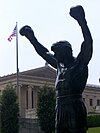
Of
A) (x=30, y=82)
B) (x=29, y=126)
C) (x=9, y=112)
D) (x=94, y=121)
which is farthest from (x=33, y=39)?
(x=30, y=82)

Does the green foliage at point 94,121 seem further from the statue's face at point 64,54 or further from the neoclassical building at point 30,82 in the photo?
the statue's face at point 64,54

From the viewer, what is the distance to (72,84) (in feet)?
16.9

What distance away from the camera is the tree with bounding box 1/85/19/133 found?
137ft

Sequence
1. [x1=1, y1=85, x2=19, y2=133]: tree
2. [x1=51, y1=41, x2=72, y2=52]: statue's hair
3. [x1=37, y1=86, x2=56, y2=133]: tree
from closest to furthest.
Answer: [x1=51, y1=41, x2=72, y2=52]: statue's hair → [x1=37, y1=86, x2=56, y2=133]: tree → [x1=1, y1=85, x2=19, y2=133]: tree

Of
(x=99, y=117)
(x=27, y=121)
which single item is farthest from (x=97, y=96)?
(x=27, y=121)

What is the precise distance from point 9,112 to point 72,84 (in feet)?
122

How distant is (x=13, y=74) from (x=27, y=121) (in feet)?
78.4

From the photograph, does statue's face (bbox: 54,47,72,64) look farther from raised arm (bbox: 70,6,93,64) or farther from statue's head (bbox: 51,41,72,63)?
raised arm (bbox: 70,6,93,64)

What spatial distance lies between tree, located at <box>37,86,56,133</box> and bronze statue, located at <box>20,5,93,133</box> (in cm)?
3530

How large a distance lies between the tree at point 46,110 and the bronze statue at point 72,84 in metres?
35.3

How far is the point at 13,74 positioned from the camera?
232 ft

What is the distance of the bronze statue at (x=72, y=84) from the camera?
493 centimetres

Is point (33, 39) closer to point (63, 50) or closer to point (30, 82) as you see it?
point (63, 50)

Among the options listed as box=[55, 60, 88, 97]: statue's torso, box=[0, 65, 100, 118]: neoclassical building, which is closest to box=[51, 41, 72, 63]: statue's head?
box=[55, 60, 88, 97]: statue's torso
